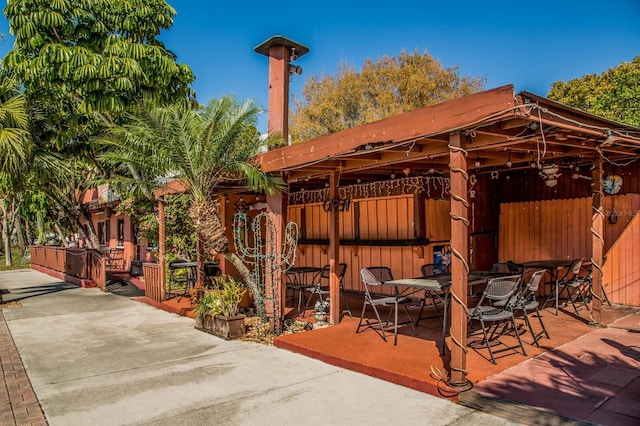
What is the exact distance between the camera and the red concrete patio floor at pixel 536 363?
3.98 metres

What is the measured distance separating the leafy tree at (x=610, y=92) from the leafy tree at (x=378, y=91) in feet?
14.9

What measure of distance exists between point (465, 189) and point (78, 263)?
14039mm

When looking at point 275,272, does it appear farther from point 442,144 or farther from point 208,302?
point 442,144

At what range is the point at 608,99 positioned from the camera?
1487 centimetres

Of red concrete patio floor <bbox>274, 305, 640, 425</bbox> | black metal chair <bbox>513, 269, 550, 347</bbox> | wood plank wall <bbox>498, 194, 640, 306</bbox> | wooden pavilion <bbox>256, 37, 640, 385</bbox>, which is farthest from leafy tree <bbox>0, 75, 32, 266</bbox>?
wood plank wall <bbox>498, 194, 640, 306</bbox>

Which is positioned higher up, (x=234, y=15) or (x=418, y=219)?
(x=234, y=15)

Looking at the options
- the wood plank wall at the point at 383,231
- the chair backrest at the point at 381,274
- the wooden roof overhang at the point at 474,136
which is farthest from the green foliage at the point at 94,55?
the chair backrest at the point at 381,274

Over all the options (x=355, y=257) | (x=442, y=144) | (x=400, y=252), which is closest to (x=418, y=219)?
(x=400, y=252)

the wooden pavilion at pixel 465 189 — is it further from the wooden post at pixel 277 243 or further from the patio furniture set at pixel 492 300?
the patio furniture set at pixel 492 300

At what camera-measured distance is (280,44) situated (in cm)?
777

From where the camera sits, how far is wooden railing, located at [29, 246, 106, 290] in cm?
1362

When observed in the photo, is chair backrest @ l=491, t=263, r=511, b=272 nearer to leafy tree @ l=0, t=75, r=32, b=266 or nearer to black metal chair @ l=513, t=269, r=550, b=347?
black metal chair @ l=513, t=269, r=550, b=347

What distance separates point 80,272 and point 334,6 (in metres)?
12.9

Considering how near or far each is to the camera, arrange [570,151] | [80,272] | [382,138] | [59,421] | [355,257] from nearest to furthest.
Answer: [59,421], [382,138], [570,151], [355,257], [80,272]
